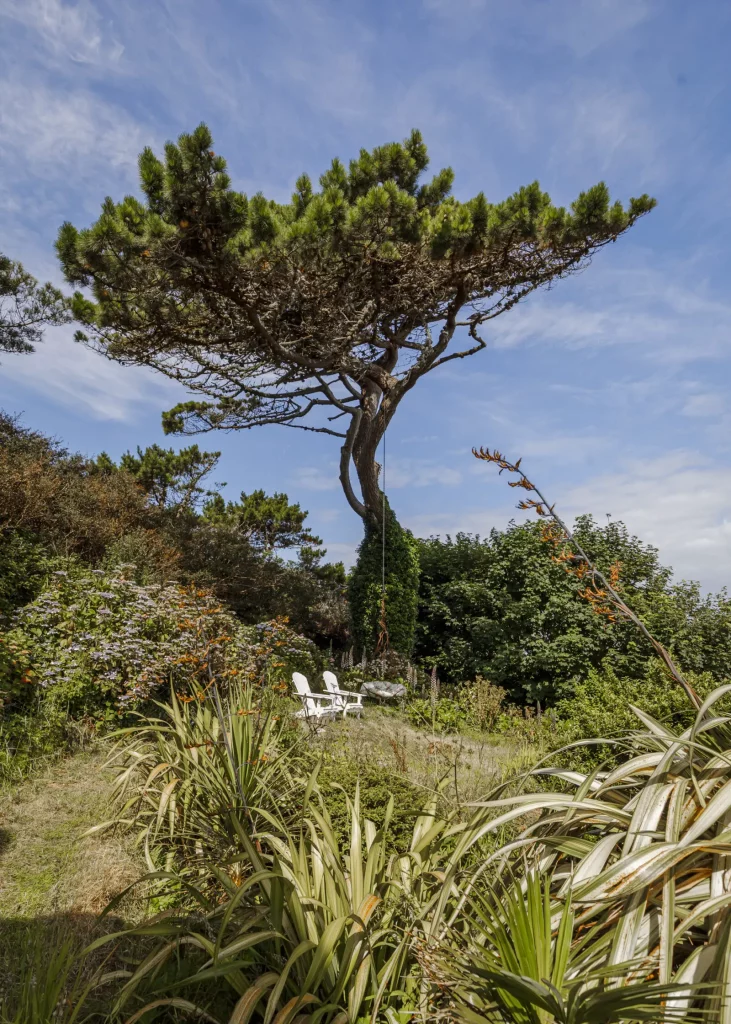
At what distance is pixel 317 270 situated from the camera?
26.8 ft

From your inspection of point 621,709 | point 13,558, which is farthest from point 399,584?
point 621,709

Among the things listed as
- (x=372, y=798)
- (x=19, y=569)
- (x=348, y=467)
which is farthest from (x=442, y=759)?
(x=348, y=467)

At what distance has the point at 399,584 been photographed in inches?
412

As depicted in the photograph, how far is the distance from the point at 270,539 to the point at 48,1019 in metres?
12.2

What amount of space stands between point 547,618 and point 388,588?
269 centimetres

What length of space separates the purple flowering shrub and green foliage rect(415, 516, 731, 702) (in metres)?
4.03

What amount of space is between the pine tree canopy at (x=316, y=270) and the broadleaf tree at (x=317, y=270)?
0.07 feet

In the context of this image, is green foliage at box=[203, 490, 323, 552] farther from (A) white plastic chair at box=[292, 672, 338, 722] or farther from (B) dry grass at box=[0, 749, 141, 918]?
(B) dry grass at box=[0, 749, 141, 918]

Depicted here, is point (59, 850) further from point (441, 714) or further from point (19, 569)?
point (441, 714)

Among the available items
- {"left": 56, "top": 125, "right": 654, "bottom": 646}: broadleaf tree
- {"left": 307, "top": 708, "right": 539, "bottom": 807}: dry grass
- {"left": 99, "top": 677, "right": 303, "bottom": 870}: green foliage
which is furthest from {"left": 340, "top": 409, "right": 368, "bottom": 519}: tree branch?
{"left": 99, "top": 677, "right": 303, "bottom": 870}: green foliage

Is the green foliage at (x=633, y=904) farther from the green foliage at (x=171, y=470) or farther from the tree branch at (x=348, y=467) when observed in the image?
the green foliage at (x=171, y=470)

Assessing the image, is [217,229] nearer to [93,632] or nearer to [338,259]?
[338,259]

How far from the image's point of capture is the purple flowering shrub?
5379mm

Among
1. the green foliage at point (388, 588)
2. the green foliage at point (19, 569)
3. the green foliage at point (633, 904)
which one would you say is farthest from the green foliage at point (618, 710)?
the green foliage at point (19, 569)
